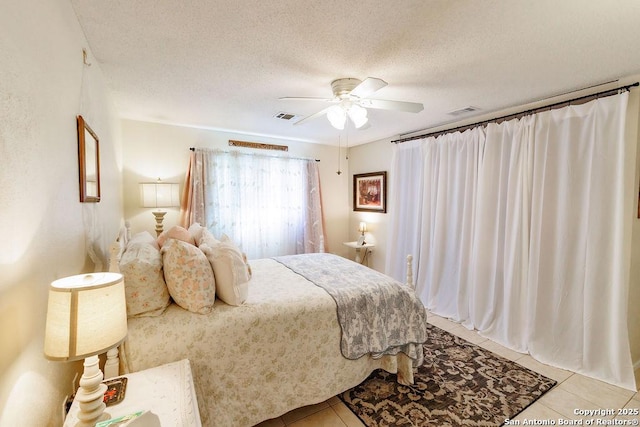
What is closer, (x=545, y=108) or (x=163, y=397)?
(x=163, y=397)

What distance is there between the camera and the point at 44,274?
1.09 metres

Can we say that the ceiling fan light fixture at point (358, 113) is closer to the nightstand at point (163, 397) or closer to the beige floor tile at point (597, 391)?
the nightstand at point (163, 397)

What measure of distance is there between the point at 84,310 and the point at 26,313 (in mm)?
271

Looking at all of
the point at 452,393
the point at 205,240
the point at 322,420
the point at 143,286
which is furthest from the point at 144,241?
the point at 452,393

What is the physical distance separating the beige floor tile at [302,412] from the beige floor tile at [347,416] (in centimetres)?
9

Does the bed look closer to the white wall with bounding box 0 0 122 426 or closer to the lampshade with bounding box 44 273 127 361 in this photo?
the white wall with bounding box 0 0 122 426

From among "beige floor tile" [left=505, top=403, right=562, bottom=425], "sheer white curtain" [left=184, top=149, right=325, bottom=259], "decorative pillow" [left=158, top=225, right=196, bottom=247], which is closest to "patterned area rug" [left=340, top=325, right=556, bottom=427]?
"beige floor tile" [left=505, top=403, right=562, bottom=425]

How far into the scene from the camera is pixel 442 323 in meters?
3.29

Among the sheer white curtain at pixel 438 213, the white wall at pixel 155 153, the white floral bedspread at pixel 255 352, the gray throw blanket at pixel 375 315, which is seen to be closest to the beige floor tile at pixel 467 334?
the sheer white curtain at pixel 438 213

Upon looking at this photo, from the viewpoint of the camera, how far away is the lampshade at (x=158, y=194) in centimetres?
318

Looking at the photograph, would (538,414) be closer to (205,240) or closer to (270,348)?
(270,348)

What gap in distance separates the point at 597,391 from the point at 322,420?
212cm

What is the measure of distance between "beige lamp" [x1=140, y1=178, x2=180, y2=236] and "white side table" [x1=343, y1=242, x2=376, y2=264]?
8.63 ft

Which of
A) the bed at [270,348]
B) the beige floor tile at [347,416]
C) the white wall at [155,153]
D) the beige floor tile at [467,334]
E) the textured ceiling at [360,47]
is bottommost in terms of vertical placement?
the beige floor tile at [347,416]
